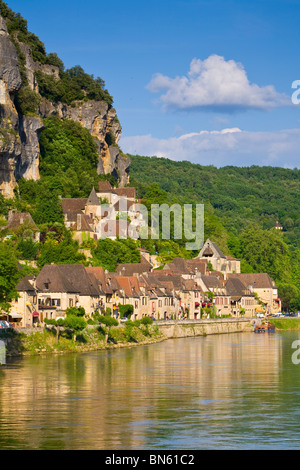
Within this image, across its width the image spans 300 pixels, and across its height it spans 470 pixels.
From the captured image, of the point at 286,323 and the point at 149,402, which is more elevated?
the point at 286,323

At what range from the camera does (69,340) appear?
242 ft

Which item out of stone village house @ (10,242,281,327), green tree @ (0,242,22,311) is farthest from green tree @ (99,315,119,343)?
green tree @ (0,242,22,311)

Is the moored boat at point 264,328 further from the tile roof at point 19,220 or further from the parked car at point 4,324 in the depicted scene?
the parked car at point 4,324

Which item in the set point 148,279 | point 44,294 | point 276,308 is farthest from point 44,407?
point 276,308

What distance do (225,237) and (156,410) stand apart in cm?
12769

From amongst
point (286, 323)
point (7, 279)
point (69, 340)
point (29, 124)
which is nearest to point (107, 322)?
point (69, 340)

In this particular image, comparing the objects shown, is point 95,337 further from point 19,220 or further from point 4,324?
point 19,220

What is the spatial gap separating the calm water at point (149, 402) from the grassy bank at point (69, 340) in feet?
8.34

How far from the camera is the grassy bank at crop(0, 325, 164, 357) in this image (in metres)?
67.2

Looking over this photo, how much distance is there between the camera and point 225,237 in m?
171

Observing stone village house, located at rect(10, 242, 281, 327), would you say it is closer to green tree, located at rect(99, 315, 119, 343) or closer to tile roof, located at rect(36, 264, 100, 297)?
tile roof, located at rect(36, 264, 100, 297)

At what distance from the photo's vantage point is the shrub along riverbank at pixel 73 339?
221 ft

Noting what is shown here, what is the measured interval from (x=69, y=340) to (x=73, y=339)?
1.88ft
